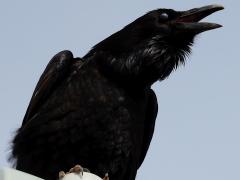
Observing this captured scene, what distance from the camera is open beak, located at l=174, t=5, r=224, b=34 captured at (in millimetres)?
8625

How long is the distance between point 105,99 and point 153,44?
91 centimetres

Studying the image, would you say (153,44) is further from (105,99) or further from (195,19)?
(105,99)

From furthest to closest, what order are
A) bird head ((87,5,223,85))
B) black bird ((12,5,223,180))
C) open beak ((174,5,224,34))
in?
open beak ((174,5,224,34)) < bird head ((87,5,223,85)) < black bird ((12,5,223,180))

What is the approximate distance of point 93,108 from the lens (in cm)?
813

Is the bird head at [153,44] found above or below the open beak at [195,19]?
below

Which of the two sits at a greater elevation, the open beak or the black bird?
the open beak

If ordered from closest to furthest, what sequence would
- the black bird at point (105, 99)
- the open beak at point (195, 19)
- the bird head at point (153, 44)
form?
the black bird at point (105, 99) → the bird head at point (153, 44) → the open beak at point (195, 19)

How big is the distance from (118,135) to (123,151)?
182 millimetres

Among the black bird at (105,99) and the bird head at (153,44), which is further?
the bird head at (153,44)

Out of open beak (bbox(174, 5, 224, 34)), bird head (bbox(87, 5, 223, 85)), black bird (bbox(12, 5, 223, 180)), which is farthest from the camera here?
open beak (bbox(174, 5, 224, 34))

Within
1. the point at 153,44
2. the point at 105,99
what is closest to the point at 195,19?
the point at 153,44

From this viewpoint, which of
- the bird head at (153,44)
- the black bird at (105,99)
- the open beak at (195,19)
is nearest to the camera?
the black bird at (105,99)

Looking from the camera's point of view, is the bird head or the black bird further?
the bird head

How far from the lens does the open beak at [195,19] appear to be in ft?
28.3
